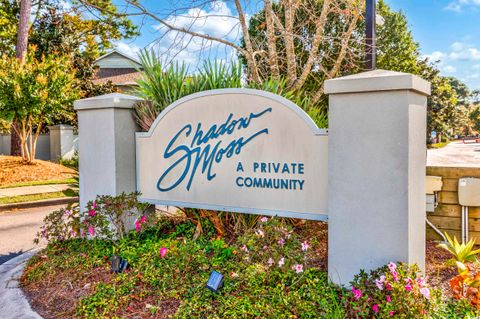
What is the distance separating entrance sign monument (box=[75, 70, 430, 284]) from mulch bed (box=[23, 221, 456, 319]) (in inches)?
24.1

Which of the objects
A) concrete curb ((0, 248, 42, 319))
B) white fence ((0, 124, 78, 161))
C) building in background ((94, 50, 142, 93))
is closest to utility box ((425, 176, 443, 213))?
concrete curb ((0, 248, 42, 319))

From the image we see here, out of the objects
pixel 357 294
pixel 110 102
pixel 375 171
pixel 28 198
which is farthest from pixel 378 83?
pixel 28 198

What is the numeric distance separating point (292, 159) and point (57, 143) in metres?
17.5

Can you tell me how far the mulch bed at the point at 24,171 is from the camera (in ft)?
40.5

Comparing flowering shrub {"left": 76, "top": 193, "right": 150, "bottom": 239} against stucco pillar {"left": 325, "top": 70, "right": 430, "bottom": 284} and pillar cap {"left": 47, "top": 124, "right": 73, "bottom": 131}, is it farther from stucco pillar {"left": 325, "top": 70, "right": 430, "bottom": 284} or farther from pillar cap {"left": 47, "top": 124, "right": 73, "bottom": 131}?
pillar cap {"left": 47, "top": 124, "right": 73, "bottom": 131}

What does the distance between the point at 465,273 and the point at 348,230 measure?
102 cm

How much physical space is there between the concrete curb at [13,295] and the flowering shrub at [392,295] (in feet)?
8.99

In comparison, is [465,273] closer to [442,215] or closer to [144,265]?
[442,215]

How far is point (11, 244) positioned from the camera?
251 inches

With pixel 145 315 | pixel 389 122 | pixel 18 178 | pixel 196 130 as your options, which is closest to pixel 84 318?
pixel 145 315

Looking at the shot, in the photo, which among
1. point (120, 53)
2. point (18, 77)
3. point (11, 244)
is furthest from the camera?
point (120, 53)

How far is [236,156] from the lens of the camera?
13.2 ft

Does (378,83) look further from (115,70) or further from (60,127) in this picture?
(115,70)

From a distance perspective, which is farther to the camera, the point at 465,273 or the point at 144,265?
the point at 144,265
